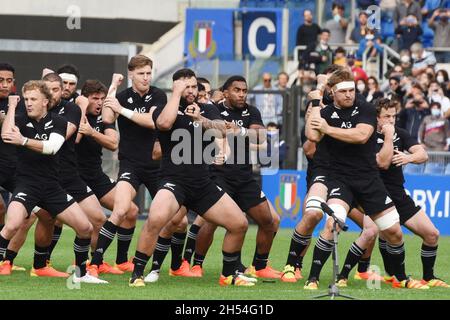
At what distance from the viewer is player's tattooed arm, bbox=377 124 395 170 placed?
1397cm

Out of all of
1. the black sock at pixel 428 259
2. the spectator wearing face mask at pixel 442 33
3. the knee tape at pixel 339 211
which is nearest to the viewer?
the knee tape at pixel 339 211

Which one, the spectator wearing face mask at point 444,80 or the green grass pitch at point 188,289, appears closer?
the green grass pitch at point 188,289

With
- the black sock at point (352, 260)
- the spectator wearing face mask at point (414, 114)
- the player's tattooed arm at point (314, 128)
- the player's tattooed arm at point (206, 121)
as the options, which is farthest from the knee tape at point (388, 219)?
the spectator wearing face mask at point (414, 114)

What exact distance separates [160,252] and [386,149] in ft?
9.32

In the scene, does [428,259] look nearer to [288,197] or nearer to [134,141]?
[134,141]

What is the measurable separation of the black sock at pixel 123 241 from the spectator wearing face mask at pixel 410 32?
45.9ft

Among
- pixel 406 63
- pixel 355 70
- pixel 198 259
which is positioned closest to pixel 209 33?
pixel 355 70

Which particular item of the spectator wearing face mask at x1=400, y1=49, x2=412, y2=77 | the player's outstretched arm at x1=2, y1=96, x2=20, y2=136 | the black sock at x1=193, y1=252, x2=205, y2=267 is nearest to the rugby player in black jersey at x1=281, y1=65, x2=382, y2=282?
the black sock at x1=193, y1=252, x2=205, y2=267

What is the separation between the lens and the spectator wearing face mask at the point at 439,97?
79.9 feet

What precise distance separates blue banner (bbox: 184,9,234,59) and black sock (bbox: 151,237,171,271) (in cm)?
1430

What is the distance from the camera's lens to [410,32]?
92.0 ft

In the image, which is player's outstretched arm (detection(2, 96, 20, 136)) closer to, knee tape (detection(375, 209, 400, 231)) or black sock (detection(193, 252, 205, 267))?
black sock (detection(193, 252, 205, 267))

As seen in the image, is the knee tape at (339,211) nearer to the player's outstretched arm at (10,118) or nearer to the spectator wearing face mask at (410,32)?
the player's outstretched arm at (10,118)
